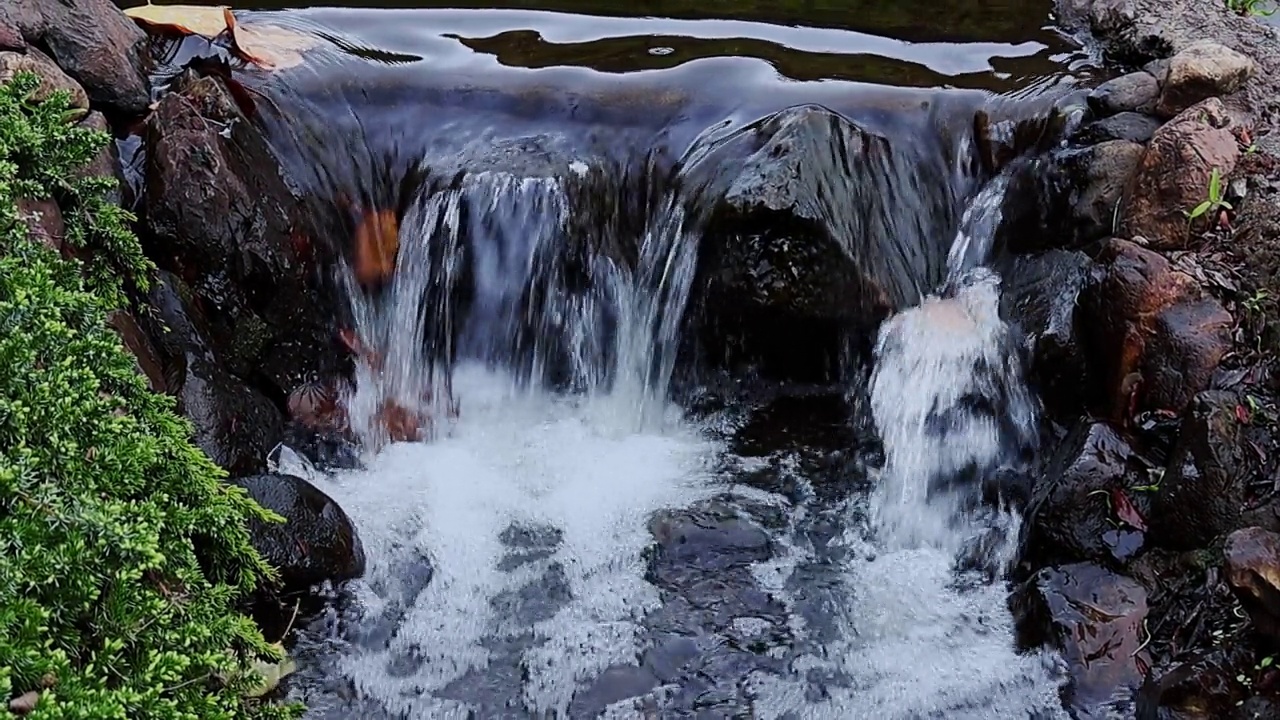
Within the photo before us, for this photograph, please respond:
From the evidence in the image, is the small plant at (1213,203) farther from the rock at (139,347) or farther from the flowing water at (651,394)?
the rock at (139,347)

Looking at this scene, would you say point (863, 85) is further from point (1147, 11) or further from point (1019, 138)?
point (1147, 11)

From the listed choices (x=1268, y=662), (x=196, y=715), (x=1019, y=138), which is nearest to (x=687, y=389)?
(x=1019, y=138)

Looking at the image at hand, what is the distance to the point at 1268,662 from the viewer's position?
3400mm

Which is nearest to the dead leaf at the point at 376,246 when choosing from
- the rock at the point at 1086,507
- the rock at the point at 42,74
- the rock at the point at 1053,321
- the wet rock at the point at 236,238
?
the wet rock at the point at 236,238

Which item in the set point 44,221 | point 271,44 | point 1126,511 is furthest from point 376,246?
point 1126,511

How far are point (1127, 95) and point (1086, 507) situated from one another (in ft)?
7.72

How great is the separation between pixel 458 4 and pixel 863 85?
2.66 metres

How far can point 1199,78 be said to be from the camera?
5230 millimetres

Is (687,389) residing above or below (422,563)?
above

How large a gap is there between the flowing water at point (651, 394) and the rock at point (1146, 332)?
0.45 meters

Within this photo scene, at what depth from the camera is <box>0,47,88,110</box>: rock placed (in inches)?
177

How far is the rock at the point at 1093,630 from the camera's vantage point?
387 cm

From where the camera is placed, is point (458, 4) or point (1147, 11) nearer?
point (1147, 11)

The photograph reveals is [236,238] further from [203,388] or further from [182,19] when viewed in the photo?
[182,19]
